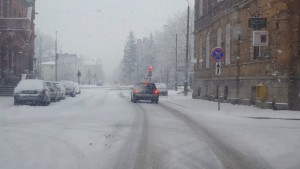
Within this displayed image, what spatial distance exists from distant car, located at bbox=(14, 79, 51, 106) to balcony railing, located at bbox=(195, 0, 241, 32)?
12566mm

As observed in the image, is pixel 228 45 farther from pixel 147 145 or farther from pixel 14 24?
pixel 14 24

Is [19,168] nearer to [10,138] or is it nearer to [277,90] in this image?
[10,138]

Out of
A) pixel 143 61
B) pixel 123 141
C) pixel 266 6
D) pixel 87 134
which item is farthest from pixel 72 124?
pixel 143 61

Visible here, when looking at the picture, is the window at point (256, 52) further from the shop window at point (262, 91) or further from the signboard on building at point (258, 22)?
the signboard on building at point (258, 22)

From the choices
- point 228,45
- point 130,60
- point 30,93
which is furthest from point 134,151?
point 130,60

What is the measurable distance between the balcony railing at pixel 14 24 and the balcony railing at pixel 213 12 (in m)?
15.9

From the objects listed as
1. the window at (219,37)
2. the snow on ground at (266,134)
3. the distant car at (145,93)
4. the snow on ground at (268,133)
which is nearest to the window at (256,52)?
the snow on ground at (268,133)

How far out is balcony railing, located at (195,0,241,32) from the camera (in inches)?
1164

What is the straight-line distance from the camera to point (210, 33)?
35.4m

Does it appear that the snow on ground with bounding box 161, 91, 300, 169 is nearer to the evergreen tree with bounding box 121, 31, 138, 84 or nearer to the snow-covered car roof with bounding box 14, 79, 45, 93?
the snow-covered car roof with bounding box 14, 79, 45, 93

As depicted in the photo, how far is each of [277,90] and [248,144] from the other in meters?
11.3

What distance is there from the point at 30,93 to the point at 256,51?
493 inches

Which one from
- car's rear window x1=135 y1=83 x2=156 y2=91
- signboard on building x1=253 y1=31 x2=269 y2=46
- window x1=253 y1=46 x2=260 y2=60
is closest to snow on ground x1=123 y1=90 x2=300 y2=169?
signboard on building x1=253 y1=31 x2=269 y2=46

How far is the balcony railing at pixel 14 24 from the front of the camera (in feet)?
141
